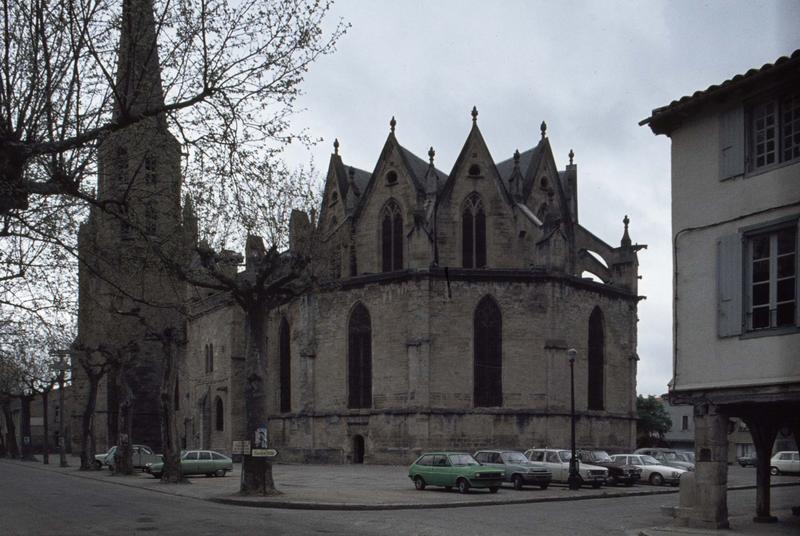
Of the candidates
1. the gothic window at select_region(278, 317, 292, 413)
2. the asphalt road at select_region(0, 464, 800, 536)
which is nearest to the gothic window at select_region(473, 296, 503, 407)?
the gothic window at select_region(278, 317, 292, 413)

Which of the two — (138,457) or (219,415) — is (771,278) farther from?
(219,415)

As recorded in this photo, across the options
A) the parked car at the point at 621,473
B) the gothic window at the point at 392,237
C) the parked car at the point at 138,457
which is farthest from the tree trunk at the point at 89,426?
the parked car at the point at 621,473

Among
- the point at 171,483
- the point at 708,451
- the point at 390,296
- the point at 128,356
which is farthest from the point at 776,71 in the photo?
the point at 128,356

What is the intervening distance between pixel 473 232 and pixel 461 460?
855 inches

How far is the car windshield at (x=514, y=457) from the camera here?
30938 millimetres

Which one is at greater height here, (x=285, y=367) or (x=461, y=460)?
(x=285, y=367)

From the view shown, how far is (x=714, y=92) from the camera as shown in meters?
18.2

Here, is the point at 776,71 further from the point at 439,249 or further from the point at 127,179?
the point at 439,249

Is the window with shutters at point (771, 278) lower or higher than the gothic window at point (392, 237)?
lower

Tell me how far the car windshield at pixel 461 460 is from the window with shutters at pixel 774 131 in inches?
557

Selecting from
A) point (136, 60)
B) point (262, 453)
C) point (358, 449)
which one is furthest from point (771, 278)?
point (358, 449)

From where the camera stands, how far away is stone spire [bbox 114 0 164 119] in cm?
1560

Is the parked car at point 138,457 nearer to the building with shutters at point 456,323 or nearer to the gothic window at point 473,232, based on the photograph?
the building with shutters at point 456,323

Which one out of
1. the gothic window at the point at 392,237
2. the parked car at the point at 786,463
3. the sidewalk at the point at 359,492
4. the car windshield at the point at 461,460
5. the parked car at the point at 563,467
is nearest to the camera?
the sidewalk at the point at 359,492
